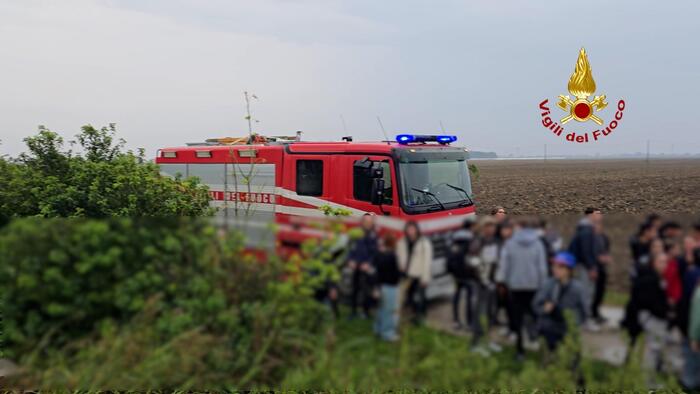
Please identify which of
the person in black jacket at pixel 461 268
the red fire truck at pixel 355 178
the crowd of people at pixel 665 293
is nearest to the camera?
the crowd of people at pixel 665 293

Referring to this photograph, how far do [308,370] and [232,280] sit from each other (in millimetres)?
749

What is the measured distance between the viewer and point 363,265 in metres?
3.35

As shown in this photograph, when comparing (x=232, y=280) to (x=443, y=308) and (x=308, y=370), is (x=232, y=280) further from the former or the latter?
(x=443, y=308)

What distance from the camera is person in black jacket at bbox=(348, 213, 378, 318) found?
3.31 m

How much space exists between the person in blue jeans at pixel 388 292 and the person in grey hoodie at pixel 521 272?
627mm

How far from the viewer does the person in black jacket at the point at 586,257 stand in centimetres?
315

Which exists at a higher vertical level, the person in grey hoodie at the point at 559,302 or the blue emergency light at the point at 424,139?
the blue emergency light at the point at 424,139

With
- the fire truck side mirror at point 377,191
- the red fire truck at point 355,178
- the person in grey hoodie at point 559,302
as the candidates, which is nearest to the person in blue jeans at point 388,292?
the person in grey hoodie at point 559,302

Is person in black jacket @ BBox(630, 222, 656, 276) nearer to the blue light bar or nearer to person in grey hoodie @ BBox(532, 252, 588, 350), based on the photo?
person in grey hoodie @ BBox(532, 252, 588, 350)

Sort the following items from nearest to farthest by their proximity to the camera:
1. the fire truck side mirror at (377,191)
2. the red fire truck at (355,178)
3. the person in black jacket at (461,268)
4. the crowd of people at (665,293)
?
the crowd of people at (665,293)
the person in black jacket at (461,268)
the fire truck side mirror at (377,191)
the red fire truck at (355,178)

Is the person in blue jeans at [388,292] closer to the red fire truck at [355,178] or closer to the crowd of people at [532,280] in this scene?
the crowd of people at [532,280]

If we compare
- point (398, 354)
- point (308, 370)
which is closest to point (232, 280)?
point (308, 370)

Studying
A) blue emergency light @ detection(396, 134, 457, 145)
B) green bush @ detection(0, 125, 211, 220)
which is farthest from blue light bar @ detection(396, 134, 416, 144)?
green bush @ detection(0, 125, 211, 220)

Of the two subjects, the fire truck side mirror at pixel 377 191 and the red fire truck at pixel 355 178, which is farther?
the red fire truck at pixel 355 178
